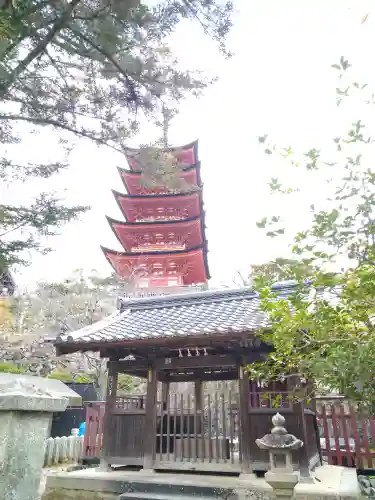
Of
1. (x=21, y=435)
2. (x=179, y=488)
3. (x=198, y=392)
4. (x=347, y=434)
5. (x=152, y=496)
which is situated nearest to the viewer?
(x=21, y=435)

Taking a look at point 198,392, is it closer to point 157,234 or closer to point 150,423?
point 150,423

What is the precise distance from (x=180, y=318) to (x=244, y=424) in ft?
8.32

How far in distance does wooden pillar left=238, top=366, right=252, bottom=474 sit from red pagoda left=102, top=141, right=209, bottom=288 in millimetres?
16574

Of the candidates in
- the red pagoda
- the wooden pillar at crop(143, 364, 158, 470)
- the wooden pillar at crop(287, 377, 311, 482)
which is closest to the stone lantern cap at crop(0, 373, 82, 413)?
the wooden pillar at crop(287, 377, 311, 482)

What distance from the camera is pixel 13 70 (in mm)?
3330

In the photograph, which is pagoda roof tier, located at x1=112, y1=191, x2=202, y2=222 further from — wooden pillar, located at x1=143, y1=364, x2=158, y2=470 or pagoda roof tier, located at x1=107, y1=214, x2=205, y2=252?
wooden pillar, located at x1=143, y1=364, x2=158, y2=470

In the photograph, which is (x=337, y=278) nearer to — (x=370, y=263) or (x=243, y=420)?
(x=370, y=263)

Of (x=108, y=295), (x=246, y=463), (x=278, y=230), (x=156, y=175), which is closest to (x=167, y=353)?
(x=246, y=463)

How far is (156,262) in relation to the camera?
79.3 feet

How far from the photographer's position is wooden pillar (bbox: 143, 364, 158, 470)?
6.71 meters

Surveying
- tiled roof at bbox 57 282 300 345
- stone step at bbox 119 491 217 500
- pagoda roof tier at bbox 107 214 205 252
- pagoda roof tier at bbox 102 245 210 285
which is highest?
pagoda roof tier at bbox 107 214 205 252

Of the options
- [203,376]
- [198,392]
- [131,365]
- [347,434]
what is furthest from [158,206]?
[347,434]

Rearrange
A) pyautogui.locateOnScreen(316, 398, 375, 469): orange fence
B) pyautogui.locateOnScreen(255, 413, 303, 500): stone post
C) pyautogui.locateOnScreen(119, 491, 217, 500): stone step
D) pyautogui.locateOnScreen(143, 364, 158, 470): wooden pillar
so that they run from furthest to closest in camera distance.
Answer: pyautogui.locateOnScreen(316, 398, 375, 469): orange fence, pyautogui.locateOnScreen(143, 364, 158, 470): wooden pillar, pyautogui.locateOnScreen(119, 491, 217, 500): stone step, pyautogui.locateOnScreen(255, 413, 303, 500): stone post

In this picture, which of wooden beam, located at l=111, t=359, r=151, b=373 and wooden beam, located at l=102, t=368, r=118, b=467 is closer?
wooden beam, located at l=102, t=368, r=118, b=467
